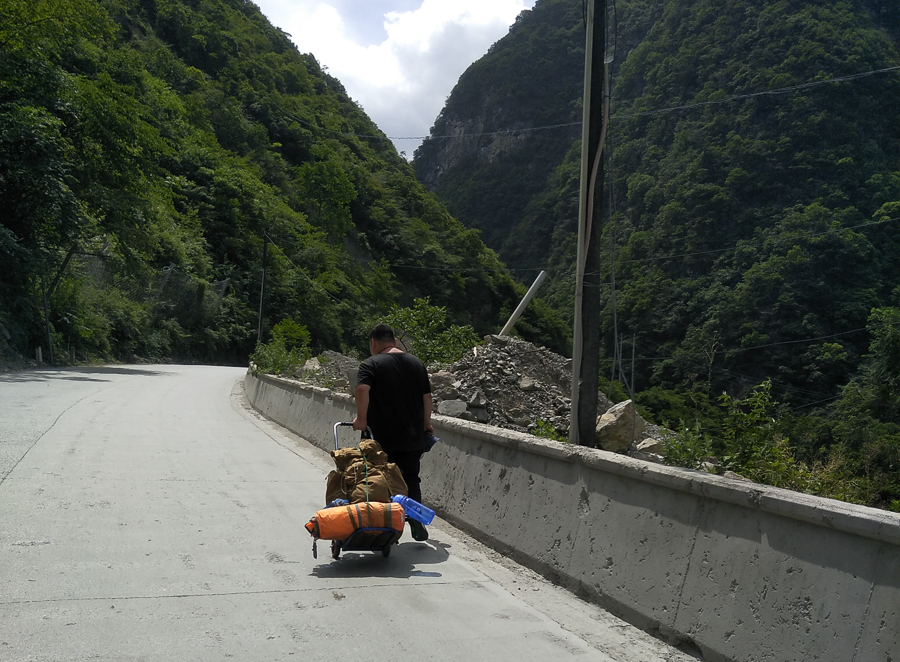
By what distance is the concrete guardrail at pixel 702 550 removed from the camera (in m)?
3.43

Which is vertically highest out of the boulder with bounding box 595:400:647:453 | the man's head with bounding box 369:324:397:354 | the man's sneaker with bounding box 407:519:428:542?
the man's head with bounding box 369:324:397:354

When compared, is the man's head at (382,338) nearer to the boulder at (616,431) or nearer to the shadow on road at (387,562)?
the shadow on road at (387,562)

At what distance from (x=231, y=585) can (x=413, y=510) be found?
1.58 metres

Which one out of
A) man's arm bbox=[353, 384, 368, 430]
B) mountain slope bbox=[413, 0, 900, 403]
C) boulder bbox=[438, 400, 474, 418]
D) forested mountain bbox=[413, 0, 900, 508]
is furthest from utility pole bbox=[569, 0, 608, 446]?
mountain slope bbox=[413, 0, 900, 403]

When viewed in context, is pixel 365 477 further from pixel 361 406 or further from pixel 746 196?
pixel 746 196

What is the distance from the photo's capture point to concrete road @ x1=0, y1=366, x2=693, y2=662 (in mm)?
4180

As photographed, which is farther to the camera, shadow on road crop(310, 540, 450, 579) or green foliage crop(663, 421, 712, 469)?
shadow on road crop(310, 540, 450, 579)

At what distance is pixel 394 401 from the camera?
21.4 feet

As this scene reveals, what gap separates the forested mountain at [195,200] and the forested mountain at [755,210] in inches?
490

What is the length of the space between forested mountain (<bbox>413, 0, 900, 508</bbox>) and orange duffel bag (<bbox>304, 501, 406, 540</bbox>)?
15.2 feet

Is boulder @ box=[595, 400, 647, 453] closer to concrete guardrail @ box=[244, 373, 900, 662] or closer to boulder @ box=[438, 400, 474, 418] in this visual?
concrete guardrail @ box=[244, 373, 900, 662]

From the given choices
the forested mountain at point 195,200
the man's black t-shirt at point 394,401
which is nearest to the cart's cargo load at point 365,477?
the man's black t-shirt at point 394,401

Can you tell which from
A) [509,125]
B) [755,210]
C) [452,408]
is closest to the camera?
[452,408]

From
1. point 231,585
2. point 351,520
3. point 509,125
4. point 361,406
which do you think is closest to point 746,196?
point 361,406
